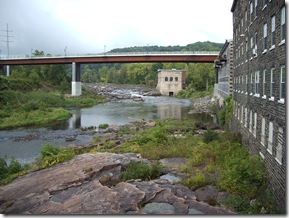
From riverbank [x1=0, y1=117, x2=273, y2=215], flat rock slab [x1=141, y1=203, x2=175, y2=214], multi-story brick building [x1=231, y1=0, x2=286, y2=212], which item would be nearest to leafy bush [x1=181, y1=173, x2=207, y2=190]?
riverbank [x1=0, y1=117, x2=273, y2=215]

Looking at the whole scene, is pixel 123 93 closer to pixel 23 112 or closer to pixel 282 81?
pixel 23 112

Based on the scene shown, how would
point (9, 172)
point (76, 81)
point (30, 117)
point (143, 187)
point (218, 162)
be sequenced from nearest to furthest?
point (143, 187) → point (218, 162) → point (9, 172) → point (30, 117) → point (76, 81)

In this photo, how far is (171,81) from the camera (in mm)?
114438

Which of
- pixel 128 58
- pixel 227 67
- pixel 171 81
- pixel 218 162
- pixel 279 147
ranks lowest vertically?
pixel 218 162

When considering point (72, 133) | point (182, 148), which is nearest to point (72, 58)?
point (72, 133)

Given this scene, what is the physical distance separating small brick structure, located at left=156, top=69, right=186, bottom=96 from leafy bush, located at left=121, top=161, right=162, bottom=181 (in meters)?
97.5

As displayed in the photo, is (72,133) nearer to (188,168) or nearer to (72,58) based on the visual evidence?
(188,168)

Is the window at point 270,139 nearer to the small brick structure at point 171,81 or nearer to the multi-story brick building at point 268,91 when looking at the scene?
the multi-story brick building at point 268,91

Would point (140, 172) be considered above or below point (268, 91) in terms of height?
below

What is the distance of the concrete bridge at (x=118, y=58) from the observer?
71.2m

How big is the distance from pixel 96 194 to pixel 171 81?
102623mm

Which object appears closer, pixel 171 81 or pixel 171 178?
pixel 171 178

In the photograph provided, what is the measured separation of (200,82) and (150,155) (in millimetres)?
85845

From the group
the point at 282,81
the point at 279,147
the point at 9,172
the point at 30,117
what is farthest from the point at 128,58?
the point at 279,147
